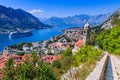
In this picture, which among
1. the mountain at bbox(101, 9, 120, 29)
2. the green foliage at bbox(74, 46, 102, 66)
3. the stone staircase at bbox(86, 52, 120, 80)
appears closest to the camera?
the stone staircase at bbox(86, 52, 120, 80)

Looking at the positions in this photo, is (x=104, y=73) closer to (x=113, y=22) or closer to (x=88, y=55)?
(x=88, y=55)

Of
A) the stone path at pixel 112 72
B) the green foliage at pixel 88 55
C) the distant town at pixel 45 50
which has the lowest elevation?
the distant town at pixel 45 50

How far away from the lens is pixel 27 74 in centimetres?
912

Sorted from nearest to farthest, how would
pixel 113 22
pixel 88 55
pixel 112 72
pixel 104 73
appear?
pixel 104 73 → pixel 112 72 → pixel 88 55 → pixel 113 22

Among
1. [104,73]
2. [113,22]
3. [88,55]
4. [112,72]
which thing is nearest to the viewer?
[104,73]

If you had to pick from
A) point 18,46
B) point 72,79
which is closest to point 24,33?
point 18,46

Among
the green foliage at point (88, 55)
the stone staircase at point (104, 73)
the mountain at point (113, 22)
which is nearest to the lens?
the stone staircase at point (104, 73)

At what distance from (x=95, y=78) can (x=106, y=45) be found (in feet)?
45.2

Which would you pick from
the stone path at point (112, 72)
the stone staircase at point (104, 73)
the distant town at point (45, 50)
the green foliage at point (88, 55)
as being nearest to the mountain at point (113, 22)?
the distant town at point (45, 50)

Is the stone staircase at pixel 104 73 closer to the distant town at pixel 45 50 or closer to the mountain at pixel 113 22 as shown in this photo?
the distant town at pixel 45 50

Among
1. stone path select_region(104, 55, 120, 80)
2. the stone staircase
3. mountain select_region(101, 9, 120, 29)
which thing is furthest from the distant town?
the stone staircase

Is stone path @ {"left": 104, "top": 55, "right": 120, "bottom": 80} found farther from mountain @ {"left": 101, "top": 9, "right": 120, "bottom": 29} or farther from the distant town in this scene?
mountain @ {"left": 101, "top": 9, "right": 120, "bottom": 29}

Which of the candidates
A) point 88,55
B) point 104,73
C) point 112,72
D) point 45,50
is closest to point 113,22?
point 45,50

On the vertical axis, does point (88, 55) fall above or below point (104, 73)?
below
